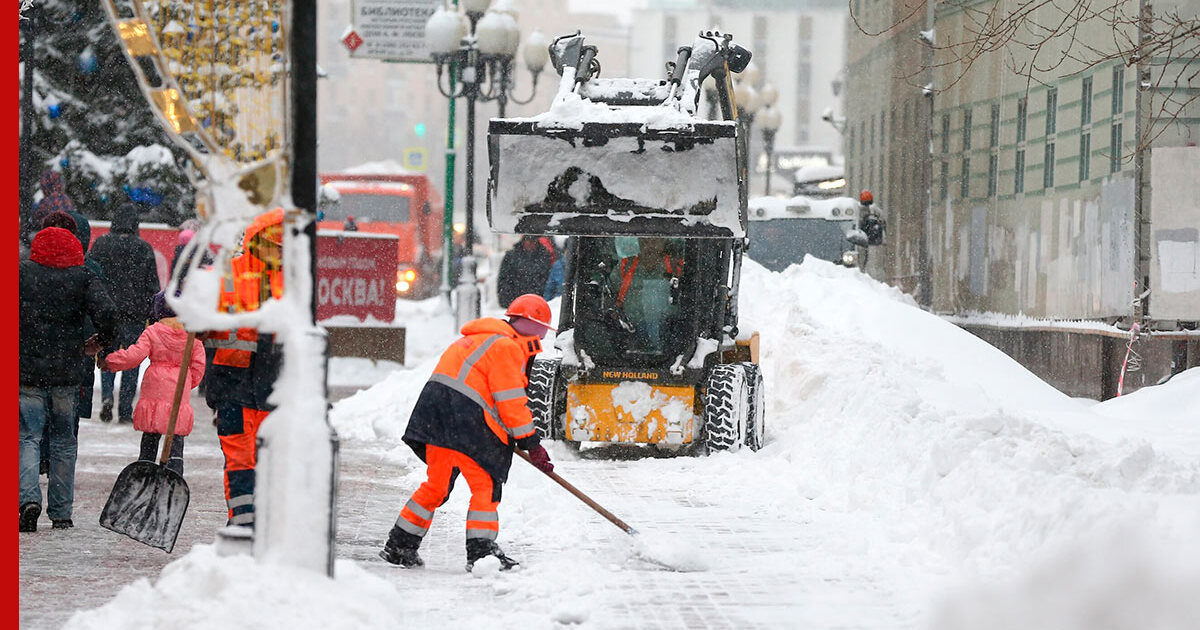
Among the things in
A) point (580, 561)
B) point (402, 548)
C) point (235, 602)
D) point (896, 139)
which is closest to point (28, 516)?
point (402, 548)

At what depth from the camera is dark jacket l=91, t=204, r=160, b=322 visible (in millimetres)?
13461

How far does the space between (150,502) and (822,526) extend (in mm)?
3699

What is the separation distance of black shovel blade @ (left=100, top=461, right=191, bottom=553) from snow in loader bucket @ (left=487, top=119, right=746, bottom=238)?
4623 millimetres

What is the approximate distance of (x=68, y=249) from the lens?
A: 29.8ft

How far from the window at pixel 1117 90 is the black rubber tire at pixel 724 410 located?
4738 millimetres

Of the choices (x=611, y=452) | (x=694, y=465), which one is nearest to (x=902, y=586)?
(x=694, y=465)

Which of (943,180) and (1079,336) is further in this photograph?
(943,180)

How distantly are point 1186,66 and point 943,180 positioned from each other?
5.43 metres

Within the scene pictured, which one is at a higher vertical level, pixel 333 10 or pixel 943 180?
pixel 333 10

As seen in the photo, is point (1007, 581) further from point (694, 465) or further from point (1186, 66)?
point (1186, 66)

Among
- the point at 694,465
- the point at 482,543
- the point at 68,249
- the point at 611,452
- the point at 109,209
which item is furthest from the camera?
the point at 109,209

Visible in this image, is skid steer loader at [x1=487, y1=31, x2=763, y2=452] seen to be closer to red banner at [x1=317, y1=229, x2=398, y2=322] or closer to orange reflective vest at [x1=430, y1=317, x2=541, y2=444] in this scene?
orange reflective vest at [x1=430, y1=317, x2=541, y2=444]

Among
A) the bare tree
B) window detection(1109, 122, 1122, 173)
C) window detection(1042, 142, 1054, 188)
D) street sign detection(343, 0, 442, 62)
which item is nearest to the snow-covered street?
window detection(1109, 122, 1122, 173)

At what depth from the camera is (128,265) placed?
44.4 ft
